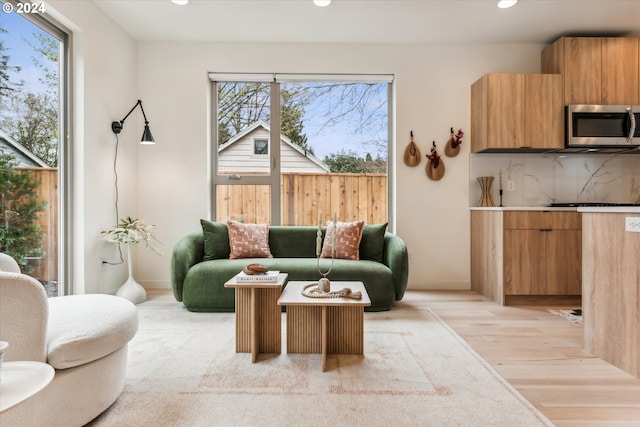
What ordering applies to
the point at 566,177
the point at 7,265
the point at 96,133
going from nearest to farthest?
the point at 7,265 → the point at 96,133 → the point at 566,177

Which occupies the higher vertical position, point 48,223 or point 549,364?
point 48,223

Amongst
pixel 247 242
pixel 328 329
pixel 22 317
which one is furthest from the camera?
pixel 247 242

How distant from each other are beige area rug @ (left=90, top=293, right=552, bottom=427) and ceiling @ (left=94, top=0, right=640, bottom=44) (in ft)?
8.96

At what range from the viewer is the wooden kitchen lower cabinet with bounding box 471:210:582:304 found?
11.0ft

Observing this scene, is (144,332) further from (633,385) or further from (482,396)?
(633,385)

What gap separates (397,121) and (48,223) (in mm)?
3294

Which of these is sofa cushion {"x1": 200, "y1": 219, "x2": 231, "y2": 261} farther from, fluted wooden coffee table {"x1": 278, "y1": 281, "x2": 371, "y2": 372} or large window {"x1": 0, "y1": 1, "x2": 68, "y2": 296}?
fluted wooden coffee table {"x1": 278, "y1": 281, "x2": 371, "y2": 372}

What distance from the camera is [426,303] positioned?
135 inches

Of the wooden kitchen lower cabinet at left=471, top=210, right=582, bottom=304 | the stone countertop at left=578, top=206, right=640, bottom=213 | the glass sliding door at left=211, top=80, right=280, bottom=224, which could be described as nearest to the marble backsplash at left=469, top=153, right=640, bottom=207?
the wooden kitchen lower cabinet at left=471, top=210, right=582, bottom=304

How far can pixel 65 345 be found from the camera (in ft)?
4.47

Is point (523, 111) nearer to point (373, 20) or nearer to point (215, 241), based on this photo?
point (373, 20)

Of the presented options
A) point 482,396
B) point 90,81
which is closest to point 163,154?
point 90,81

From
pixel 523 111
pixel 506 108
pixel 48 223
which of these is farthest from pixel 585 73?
pixel 48 223

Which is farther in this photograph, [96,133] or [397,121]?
[397,121]
